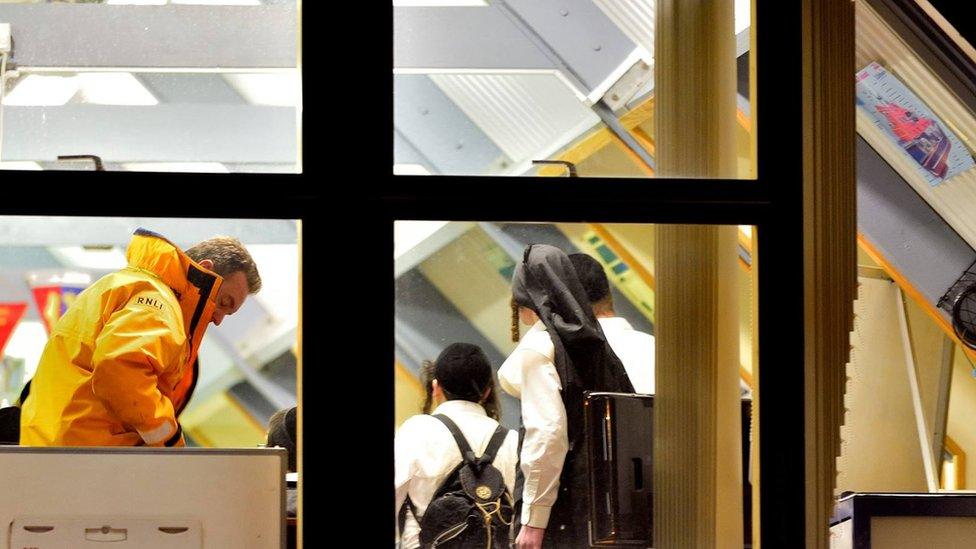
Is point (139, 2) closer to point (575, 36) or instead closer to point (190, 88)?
point (190, 88)

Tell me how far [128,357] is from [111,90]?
0.52m

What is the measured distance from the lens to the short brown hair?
234cm

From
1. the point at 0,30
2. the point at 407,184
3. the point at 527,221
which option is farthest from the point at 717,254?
the point at 0,30

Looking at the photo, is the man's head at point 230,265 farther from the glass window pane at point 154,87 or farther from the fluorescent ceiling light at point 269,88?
the fluorescent ceiling light at point 269,88

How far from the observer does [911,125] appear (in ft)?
9.94

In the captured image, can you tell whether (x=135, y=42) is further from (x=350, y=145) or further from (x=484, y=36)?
(x=484, y=36)

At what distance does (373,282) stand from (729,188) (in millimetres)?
710

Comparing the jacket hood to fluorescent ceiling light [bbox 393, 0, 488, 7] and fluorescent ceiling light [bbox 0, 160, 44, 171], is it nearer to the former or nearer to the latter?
fluorescent ceiling light [bbox 0, 160, 44, 171]

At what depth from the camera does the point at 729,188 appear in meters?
2.39

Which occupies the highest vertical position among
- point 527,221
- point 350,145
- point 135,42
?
point 135,42

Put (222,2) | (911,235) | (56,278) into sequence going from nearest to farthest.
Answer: (56,278) → (222,2) → (911,235)

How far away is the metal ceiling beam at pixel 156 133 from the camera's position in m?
2.34

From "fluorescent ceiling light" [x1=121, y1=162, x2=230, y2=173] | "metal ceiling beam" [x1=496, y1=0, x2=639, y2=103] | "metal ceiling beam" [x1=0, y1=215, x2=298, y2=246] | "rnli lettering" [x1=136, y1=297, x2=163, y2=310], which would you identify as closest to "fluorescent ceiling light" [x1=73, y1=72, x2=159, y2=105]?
"fluorescent ceiling light" [x1=121, y1=162, x2=230, y2=173]

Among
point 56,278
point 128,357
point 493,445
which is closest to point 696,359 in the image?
point 493,445
